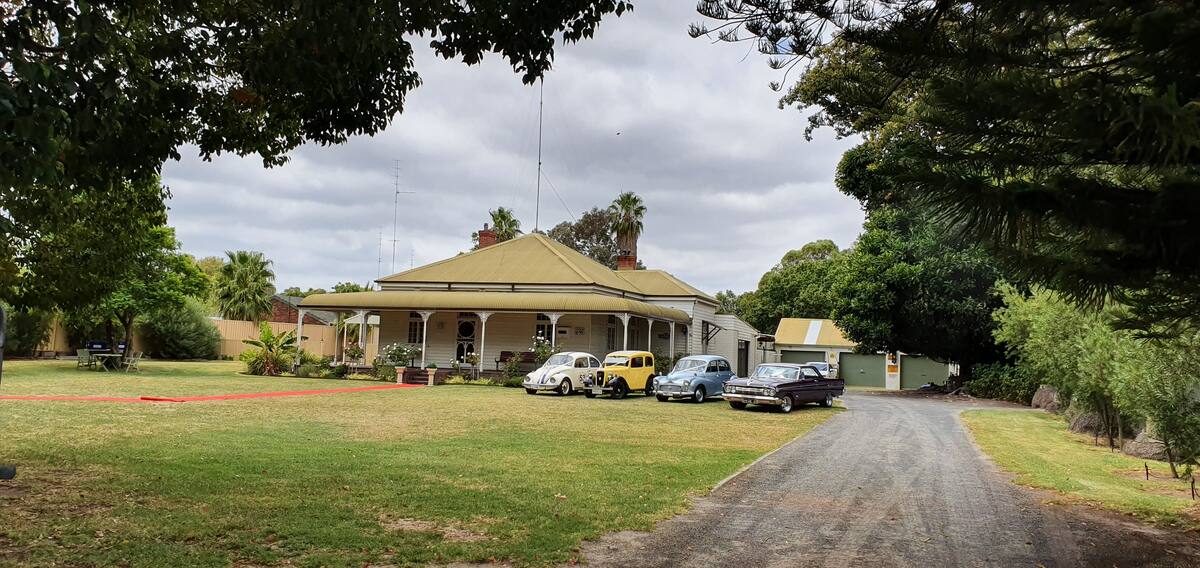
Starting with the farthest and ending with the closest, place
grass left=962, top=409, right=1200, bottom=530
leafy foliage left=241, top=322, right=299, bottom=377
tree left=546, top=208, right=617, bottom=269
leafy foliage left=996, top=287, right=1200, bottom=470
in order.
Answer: tree left=546, top=208, right=617, bottom=269, leafy foliage left=241, top=322, right=299, bottom=377, grass left=962, top=409, right=1200, bottom=530, leafy foliage left=996, top=287, right=1200, bottom=470

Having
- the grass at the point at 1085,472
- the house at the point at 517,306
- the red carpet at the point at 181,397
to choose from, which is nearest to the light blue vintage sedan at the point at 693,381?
the house at the point at 517,306

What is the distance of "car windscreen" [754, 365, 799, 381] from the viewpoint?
22.1 metres

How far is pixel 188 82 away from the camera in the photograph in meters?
8.04

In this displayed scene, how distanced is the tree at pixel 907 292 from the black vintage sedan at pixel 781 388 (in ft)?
33.2

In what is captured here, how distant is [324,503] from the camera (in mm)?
7504

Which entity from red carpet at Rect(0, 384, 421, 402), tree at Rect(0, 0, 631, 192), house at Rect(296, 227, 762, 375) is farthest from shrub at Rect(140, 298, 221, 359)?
tree at Rect(0, 0, 631, 192)

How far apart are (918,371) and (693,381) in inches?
989

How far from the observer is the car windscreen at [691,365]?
24.5 meters

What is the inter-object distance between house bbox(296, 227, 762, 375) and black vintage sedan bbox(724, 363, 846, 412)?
25.1 ft

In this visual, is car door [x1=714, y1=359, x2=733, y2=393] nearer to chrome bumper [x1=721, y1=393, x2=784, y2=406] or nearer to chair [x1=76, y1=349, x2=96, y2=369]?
chrome bumper [x1=721, y1=393, x2=784, y2=406]

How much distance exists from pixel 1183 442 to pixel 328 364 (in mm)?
28757

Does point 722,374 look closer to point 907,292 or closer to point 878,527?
point 907,292

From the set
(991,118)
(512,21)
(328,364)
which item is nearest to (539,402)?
(328,364)

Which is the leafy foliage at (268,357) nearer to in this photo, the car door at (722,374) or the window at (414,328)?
the window at (414,328)
